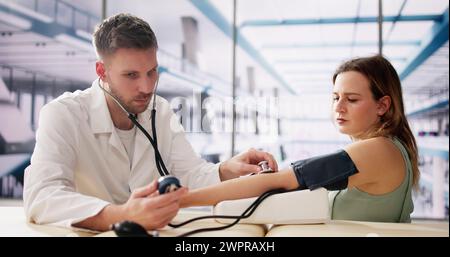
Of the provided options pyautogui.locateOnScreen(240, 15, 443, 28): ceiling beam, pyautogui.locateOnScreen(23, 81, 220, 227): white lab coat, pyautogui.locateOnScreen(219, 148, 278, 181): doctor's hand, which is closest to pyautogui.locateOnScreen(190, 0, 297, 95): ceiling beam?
pyautogui.locateOnScreen(240, 15, 443, 28): ceiling beam

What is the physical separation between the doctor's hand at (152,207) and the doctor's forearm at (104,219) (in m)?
0.02

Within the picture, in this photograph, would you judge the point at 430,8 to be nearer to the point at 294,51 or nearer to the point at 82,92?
the point at 294,51

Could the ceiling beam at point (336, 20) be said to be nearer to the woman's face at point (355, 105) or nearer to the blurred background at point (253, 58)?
the blurred background at point (253, 58)

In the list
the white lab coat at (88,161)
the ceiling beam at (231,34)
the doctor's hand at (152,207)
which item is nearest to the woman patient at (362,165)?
the doctor's hand at (152,207)

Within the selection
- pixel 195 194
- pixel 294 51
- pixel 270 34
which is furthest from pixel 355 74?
pixel 294 51

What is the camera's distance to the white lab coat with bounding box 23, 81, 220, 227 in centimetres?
95

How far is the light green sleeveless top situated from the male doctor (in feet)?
0.75

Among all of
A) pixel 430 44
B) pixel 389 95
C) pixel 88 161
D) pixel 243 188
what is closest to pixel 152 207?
pixel 243 188

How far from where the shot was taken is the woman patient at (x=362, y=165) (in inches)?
39.0

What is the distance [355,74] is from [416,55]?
170 inches

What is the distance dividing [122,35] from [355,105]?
2.38 feet

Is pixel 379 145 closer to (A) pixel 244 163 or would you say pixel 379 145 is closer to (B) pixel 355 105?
(B) pixel 355 105

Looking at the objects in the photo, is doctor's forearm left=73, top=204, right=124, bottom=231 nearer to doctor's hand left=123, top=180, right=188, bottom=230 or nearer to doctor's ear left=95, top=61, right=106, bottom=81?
doctor's hand left=123, top=180, right=188, bottom=230

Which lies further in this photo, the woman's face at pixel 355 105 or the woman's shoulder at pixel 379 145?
the woman's face at pixel 355 105
